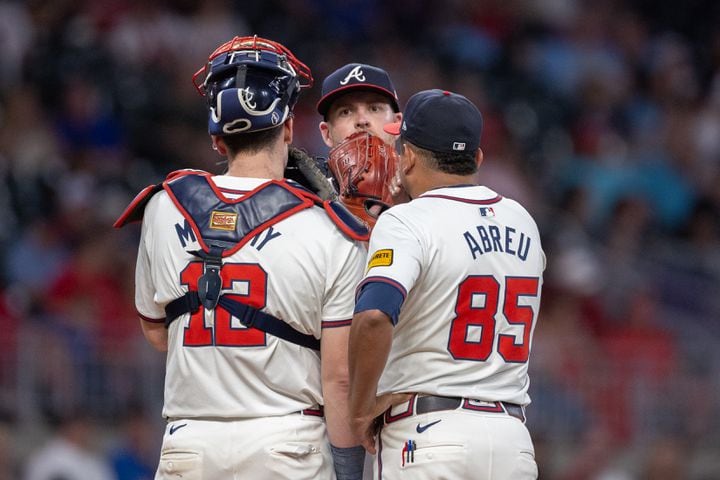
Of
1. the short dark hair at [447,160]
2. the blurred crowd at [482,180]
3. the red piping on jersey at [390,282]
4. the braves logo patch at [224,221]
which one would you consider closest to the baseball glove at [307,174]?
the short dark hair at [447,160]

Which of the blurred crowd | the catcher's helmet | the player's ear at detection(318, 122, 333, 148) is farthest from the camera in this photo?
the blurred crowd

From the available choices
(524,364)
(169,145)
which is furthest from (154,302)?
(169,145)

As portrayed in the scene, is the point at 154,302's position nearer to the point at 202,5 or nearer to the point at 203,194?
the point at 203,194

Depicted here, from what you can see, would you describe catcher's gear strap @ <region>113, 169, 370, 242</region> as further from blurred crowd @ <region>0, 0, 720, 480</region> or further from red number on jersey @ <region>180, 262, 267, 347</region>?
blurred crowd @ <region>0, 0, 720, 480</region>

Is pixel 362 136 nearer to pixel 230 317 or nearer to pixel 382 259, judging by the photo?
pixel 382 259

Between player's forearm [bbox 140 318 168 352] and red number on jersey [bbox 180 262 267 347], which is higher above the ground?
red number on jersey [bbox 180 262 267 347]

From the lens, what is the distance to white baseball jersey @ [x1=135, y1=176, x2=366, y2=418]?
3.90m

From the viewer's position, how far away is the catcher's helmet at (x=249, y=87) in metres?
4.00

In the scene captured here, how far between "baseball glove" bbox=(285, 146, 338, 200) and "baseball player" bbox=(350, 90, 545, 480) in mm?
426

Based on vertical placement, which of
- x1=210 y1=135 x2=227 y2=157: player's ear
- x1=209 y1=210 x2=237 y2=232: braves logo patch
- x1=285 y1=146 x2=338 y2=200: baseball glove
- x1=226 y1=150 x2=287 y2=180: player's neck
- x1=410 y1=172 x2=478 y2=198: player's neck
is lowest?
x1=209 y1=210 x2=237 y2=232: braves logo patch

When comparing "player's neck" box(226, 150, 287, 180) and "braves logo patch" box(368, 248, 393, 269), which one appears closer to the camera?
"braves logo patch" box(368, 248, 393, 269)

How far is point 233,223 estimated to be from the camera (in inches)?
156

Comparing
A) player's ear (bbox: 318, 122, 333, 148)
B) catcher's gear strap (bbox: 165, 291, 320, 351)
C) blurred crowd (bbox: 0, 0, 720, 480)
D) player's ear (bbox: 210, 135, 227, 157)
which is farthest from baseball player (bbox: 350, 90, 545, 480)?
blurred crowd (bbox: 0, 0, 720, 480)

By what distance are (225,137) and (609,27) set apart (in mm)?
10019
